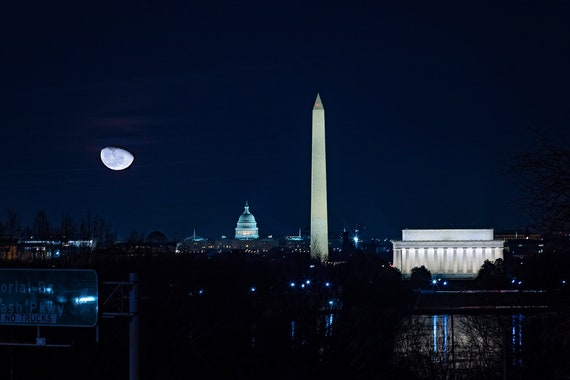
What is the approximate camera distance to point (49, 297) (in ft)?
57.7

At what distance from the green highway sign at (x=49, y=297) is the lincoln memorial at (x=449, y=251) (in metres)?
136

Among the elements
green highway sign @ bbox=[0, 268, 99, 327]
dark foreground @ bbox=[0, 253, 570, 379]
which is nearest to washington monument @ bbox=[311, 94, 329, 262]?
dark foreground @ bbox=[0, 253, 570, 379]

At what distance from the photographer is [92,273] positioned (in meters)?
17.2

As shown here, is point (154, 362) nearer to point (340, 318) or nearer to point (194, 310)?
point (340, 318)

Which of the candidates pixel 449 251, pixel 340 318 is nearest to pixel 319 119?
pixel 449 251

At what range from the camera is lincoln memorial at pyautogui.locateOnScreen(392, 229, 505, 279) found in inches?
6009

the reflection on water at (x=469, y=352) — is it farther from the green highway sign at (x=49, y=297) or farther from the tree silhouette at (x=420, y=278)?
the tree silhouette at (x=420, y=278)

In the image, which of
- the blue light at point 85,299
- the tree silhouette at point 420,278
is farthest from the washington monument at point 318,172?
the blue light at point 85,299

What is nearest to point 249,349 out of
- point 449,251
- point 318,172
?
point 318,172

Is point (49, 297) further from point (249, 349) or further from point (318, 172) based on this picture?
point (318, 172)

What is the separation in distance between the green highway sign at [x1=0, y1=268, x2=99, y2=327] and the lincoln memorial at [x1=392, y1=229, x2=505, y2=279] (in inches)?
5344

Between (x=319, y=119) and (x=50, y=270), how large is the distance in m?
89.0

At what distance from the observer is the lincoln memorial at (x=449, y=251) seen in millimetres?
152625

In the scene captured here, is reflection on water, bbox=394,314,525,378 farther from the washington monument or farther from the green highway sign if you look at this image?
the washington monument
